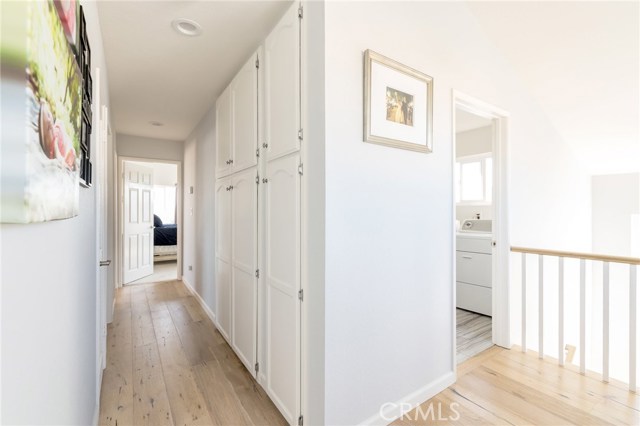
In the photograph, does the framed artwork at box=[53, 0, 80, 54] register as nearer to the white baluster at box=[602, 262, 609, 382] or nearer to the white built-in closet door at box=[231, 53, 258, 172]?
the white built-in closet door at box=[231, 53, 258, 172]

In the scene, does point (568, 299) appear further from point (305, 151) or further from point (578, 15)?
point (305, 151)

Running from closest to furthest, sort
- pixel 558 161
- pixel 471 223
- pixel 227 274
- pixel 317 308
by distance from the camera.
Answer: pixel 317 308 < pixel 227 274 < pixel 558 161 < pixel 471 223

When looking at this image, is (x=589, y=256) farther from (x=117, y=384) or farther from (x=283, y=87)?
(x=117, y=384)

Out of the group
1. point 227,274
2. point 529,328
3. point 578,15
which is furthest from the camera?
point 529,328

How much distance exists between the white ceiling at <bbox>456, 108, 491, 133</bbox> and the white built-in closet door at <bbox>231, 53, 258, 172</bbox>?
8.49 feet

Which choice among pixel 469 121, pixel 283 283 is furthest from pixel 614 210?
pixel 283 283

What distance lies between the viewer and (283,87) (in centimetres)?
174

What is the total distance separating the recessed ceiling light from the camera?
189 cm

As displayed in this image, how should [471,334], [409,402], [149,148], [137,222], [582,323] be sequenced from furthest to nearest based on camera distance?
[137,222] → [149,148] → [471,334] → [582,323] → [409,402]

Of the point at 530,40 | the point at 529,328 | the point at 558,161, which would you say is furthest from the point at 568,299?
the point at 530,40

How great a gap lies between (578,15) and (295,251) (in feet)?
8.89

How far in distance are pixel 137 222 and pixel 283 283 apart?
434cm

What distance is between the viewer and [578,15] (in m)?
2.19

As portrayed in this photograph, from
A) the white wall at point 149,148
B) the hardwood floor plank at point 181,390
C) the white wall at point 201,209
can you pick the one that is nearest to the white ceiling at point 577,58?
the white wall at point 201,209
